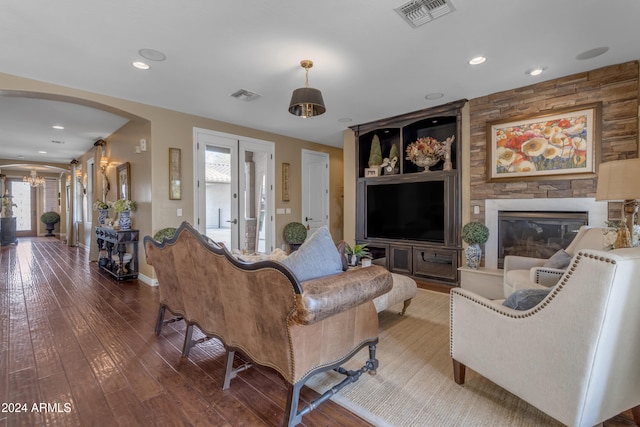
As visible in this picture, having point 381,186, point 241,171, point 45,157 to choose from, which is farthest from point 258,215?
point 45,157

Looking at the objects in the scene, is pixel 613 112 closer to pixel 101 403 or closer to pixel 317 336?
pixel 317 336

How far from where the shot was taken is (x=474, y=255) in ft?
12.6

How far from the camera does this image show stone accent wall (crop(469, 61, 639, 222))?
10.2 ft

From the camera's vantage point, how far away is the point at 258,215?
5668mm

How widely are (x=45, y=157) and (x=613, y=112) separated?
41.6 ft

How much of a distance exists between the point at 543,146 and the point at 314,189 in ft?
13.9

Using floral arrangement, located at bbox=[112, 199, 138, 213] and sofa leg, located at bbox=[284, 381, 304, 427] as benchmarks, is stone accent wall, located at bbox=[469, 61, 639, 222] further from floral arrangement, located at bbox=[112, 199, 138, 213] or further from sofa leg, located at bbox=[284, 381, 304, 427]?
floral arrangement, located at bbox=[112, 199, 138, 213]

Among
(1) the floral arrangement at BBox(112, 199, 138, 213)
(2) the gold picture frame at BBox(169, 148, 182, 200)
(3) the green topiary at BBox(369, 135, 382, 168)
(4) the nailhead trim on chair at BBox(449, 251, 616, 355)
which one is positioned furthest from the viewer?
(3) the green topiary at BBox(369, 135, 382, 168)

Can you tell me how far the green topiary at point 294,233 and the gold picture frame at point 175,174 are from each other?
2.14m

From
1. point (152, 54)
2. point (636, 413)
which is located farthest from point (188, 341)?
point (636, 413)

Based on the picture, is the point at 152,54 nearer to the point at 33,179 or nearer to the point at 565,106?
the point at 565,106

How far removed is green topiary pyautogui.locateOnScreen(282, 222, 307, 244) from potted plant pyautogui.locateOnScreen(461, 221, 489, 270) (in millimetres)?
3082

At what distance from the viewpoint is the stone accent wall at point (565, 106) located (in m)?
3.11

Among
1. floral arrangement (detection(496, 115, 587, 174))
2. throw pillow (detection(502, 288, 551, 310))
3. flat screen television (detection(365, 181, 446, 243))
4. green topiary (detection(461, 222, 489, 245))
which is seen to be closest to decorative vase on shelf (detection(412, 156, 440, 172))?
flat screen television (detection(365, 181, 446, 243))
